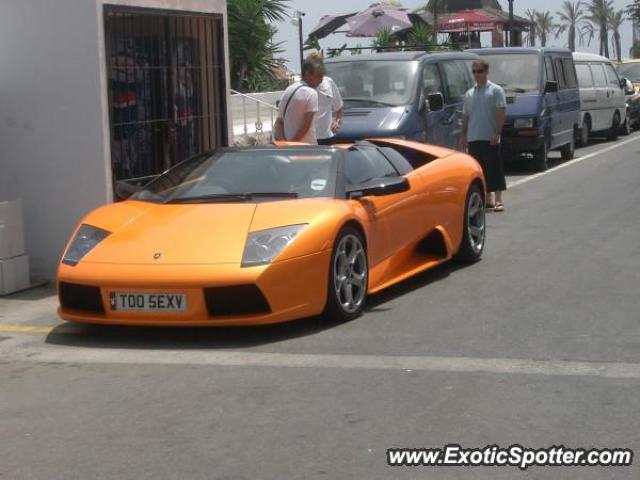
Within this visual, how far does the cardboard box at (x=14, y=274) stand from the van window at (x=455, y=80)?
6.81 metres

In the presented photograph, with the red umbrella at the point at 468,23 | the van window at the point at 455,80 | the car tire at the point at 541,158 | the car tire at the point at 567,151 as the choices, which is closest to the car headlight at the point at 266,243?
the van window at the point at 455,80

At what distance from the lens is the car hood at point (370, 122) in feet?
43.7

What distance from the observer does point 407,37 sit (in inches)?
1966

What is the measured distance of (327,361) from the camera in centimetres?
669

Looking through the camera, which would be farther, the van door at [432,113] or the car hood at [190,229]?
the van door at [432,113]

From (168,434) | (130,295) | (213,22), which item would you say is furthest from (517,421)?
(213,22)

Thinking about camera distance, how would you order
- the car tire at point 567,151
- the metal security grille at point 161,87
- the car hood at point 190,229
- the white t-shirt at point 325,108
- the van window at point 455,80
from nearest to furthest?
the car hood at point 190,229 < the metal security grille at point 161,87 < the white t-shirt at point 325,108 < the van window at point 455,80 < the car tire at point 567,151

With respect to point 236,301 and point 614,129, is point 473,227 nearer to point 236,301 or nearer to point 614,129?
point 236,301

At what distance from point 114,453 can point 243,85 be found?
26.4m

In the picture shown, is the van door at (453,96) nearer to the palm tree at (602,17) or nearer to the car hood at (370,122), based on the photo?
the car hood at (370,122)

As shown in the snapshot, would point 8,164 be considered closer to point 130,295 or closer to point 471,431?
point 130,295

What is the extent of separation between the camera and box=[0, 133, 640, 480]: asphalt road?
499 centimetres

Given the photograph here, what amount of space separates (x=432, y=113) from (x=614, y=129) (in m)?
12.5

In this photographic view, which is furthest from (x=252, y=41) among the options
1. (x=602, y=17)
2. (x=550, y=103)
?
(x=602, y=17)
